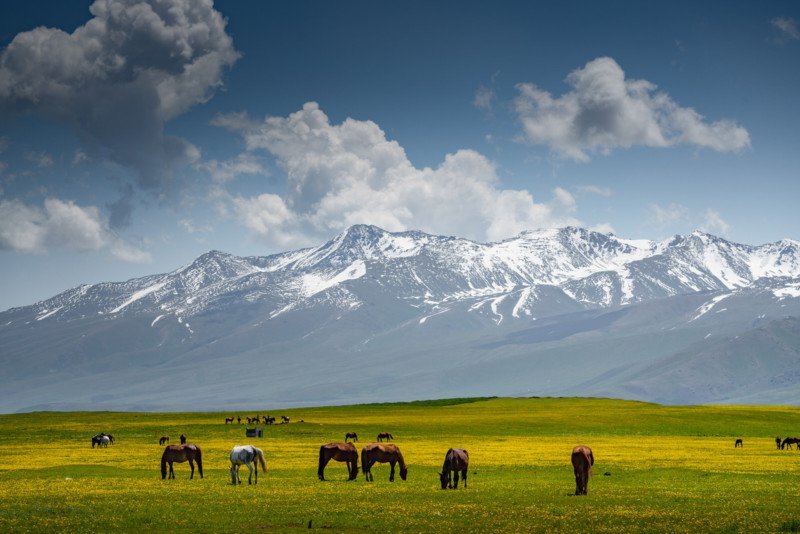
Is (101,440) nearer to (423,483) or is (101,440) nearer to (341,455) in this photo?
(341,455)

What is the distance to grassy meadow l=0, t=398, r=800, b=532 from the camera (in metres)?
32.5

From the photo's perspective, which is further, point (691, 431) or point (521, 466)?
point (691, 431)

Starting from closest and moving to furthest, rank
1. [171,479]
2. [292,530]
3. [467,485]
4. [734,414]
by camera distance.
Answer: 1. [292,530]
2. [467,485]
3. [171,479]
4. [734,414]

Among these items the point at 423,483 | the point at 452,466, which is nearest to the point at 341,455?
the point at 423,483

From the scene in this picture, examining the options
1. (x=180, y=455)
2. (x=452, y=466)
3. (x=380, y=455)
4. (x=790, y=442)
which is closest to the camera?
(x=452, y=466)

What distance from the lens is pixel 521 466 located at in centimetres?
6081

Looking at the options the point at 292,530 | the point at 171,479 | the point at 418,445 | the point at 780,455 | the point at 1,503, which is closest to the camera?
the point at 292,530

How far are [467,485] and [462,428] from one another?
205ft

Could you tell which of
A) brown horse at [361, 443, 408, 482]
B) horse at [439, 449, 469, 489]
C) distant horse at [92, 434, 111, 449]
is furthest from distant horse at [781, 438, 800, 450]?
distant horse at [92, 434, 111, 449]

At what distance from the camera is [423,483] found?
157 ft

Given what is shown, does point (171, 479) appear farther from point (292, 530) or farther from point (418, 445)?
point (418, 445)

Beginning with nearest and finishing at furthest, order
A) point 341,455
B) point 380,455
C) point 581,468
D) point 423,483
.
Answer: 1. point 581,468
2. point 423,483
3. point 380,455
4. point 341,455

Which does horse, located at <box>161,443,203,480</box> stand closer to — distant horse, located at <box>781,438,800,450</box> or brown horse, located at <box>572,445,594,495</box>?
brown horse, located at <box>572,445,594,495</box>

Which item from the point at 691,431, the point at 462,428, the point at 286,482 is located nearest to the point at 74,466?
the point at 286,482
